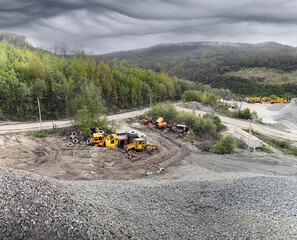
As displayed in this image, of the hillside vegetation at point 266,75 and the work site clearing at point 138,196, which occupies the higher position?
the hillside vegetation at point 266,75

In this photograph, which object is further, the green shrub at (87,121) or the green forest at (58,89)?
the green forest at (58,89)

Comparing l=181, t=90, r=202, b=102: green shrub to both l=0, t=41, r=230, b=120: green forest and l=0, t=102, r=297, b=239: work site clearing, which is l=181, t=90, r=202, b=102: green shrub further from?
l=0, t=102, r=297, b=239: work site clearing

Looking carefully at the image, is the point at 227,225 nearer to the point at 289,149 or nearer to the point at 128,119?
the point at 289,149

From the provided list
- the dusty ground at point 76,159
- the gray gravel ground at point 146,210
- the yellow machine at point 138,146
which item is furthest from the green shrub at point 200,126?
the gray gravel ground at point 146,210

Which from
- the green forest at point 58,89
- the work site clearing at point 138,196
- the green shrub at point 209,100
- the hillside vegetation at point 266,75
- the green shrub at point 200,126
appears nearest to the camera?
the work site clearing at point 138,196

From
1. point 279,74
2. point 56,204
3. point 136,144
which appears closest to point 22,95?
point 136,144

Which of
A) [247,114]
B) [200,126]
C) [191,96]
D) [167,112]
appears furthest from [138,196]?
[191,96]

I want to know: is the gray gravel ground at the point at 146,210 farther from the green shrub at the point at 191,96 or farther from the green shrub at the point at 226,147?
the green shrub at the point at 191,96

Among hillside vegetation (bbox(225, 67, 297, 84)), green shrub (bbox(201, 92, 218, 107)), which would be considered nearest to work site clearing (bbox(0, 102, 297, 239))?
green shrub (bbox(201, 92, 218, 107))
